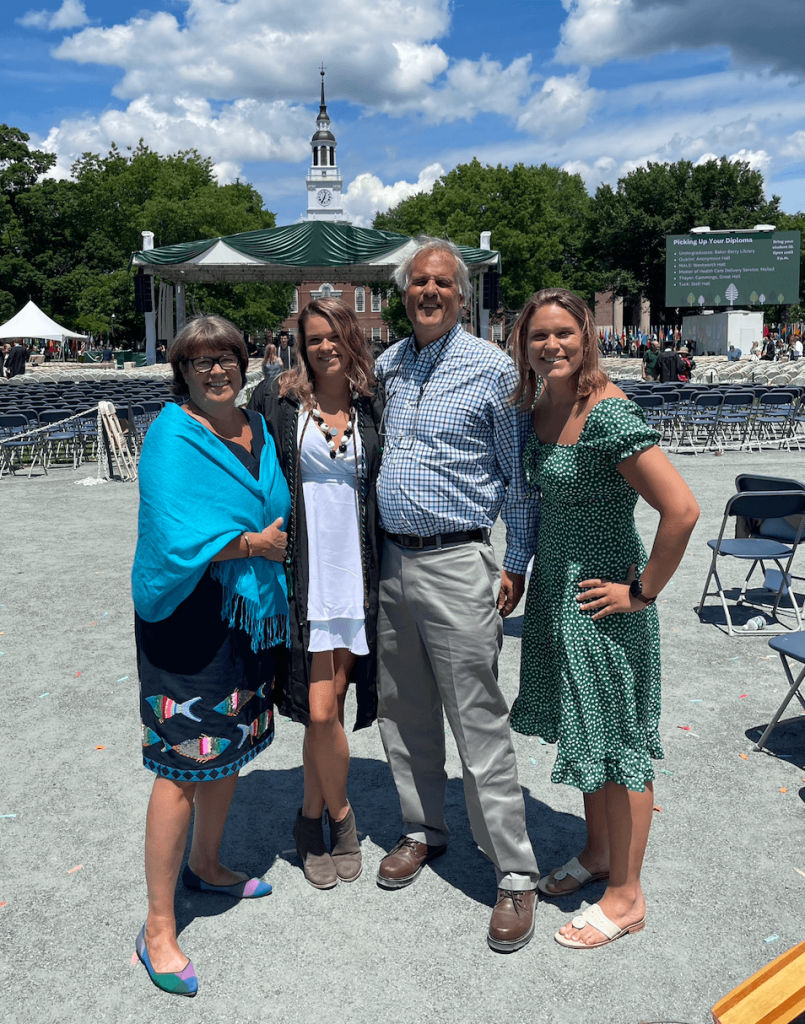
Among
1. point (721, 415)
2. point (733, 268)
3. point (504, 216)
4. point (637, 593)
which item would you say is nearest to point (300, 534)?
point (637, 593)

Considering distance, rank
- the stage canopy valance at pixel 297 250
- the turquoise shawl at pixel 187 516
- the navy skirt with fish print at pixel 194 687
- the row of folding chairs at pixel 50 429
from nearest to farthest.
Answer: the turquoise shawl at pixel 187 516, the navy skirt with fish print at pixel 194 687, the row of folding chairs at pixel 50 429, the stage canopy valance at pixel 297 250

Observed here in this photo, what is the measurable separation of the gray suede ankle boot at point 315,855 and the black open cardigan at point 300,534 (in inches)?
18.1

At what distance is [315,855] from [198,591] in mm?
1088

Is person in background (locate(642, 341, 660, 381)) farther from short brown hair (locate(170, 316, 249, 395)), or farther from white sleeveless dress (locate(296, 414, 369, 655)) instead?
short brown hair (locate(170, 316, 249, 395))

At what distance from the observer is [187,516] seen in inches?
88.6

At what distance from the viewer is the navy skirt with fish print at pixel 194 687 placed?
234 centimetres

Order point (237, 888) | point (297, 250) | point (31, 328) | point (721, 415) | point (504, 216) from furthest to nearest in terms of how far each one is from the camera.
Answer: point (504, 216)
point (31, 328)
point (297, 250)
point (721, 415)
point (237, 888)

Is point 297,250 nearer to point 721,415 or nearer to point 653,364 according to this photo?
point 653,364

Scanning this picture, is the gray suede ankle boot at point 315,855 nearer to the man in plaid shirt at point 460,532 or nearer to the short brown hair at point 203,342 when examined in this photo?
the man in plaid shirt at point 460,532

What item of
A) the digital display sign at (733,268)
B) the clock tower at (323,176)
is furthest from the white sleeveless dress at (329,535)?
the clock tower at (323,176)

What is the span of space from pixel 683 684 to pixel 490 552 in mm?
2325

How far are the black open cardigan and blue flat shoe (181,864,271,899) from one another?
0.57 metres

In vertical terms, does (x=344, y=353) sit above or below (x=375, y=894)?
above

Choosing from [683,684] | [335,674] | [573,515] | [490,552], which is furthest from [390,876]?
[683,684]
